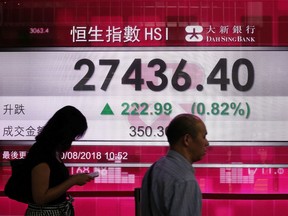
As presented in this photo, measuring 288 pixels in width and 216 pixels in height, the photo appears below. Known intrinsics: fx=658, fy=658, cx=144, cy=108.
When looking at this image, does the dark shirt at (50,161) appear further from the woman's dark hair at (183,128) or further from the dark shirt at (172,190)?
the woman's dark hair at (183,128)

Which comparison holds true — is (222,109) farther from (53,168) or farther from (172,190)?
(172,190)

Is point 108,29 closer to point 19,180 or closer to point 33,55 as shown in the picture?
point 33,55

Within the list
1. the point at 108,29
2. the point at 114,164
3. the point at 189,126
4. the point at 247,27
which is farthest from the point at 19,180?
the point at 247,27

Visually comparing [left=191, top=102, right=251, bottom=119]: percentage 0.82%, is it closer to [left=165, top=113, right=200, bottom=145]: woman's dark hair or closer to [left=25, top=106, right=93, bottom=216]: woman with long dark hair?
[left=25, top=106, right=93, bottom=216]: woman with long dark hair

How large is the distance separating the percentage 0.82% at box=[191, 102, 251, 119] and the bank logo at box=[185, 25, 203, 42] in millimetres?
547

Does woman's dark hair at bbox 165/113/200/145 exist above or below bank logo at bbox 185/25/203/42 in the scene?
below

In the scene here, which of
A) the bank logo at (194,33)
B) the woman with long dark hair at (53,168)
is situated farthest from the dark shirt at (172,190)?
the bank logo at (194,33)

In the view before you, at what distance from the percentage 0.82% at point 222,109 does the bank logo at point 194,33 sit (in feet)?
1.79

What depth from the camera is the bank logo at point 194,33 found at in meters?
5.61

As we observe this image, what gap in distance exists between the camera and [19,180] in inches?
154

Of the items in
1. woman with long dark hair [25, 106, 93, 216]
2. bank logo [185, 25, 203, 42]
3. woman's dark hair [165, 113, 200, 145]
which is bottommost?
woman with long dark hair [25, 106, 93, 216]

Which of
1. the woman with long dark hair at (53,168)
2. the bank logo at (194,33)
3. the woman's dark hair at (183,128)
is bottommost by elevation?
the woman with long dark hair at (53,168)

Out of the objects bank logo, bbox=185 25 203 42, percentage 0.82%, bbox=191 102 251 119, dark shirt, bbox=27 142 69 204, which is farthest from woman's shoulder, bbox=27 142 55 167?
bank logo, bbox=185 25 203 42

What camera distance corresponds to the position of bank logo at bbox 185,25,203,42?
221 inches
